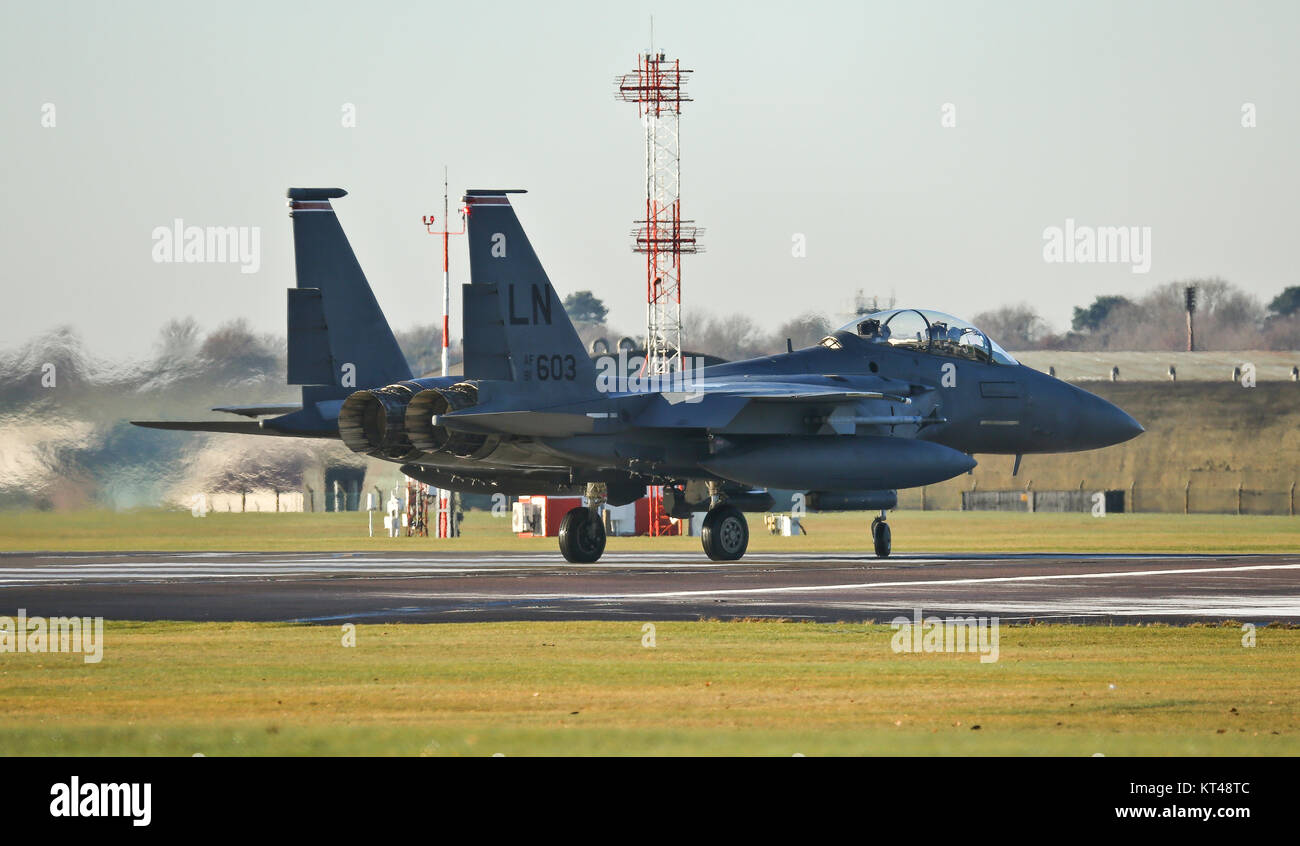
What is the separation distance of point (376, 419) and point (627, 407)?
160 inches

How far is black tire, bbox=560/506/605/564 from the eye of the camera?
30.5 m

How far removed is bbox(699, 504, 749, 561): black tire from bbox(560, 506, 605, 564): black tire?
6.22ft

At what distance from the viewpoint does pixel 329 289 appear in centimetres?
2980

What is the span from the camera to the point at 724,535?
3089cm

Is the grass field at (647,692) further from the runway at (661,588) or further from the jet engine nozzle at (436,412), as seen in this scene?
the jet engine nozzle at (436,412)

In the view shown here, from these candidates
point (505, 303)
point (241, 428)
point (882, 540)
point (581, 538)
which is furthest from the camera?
point (882, 540)

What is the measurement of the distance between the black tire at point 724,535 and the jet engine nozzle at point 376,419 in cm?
601

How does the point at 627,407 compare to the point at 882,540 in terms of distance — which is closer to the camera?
the point at 627,407

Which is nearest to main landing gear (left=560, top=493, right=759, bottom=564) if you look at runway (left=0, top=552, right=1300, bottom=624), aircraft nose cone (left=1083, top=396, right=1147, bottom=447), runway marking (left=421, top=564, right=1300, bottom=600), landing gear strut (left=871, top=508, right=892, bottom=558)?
runway (left=0, top=552, right=1300, bottom=624)

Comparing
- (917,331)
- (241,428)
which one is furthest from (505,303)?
(917,331)

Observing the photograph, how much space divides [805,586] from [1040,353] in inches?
3208

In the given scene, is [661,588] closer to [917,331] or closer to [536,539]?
[917,331]

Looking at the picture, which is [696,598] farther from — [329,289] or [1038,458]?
[1038,458]

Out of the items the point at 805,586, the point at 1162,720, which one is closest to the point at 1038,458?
the point at 805,586
